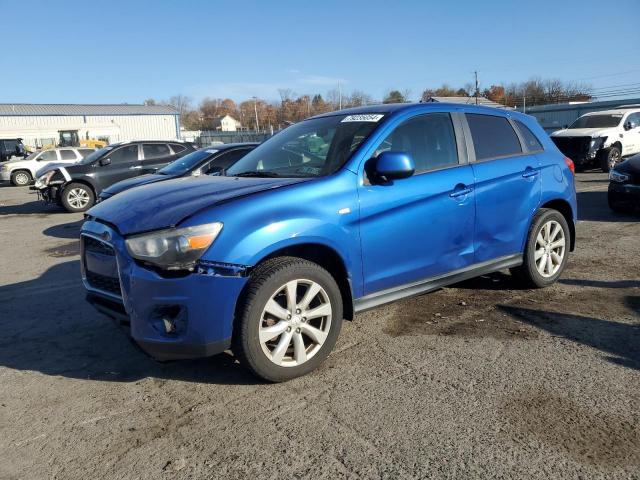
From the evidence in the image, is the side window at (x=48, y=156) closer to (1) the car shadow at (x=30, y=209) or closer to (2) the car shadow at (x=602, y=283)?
(1) the car shadow at (x=30, y=209)

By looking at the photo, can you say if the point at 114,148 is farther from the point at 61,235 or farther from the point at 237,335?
the point at 237,335

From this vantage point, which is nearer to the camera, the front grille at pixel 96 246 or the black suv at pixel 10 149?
the front grille at pixel 96 246

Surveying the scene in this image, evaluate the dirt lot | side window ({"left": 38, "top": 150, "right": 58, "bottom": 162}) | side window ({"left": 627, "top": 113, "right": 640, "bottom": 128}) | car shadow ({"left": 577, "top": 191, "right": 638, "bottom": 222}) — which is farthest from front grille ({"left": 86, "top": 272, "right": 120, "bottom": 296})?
side window ({"left": 38, "top": 150, "right": 58, "bottom": 162})

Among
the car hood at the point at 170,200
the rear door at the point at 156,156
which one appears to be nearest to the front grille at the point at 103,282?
the car hood at the point at 170,200

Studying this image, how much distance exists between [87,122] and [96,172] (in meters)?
51.8

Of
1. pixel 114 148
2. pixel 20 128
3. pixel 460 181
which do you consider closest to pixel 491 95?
pixel 20 128

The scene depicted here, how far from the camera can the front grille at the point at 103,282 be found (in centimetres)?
339

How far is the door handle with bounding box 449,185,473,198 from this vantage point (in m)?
4.13

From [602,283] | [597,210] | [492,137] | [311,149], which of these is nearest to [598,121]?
[597,210]

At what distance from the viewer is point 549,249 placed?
5.10 metres

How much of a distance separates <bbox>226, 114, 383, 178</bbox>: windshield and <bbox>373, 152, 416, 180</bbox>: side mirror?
0.87ft

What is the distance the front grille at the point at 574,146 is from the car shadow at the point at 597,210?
4.45 meters

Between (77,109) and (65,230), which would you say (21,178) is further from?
(77,109)

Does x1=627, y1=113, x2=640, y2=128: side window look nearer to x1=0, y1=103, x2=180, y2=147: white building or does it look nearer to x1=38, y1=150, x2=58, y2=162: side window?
x1=38, y1=150, x2=58, y2=162: side window
